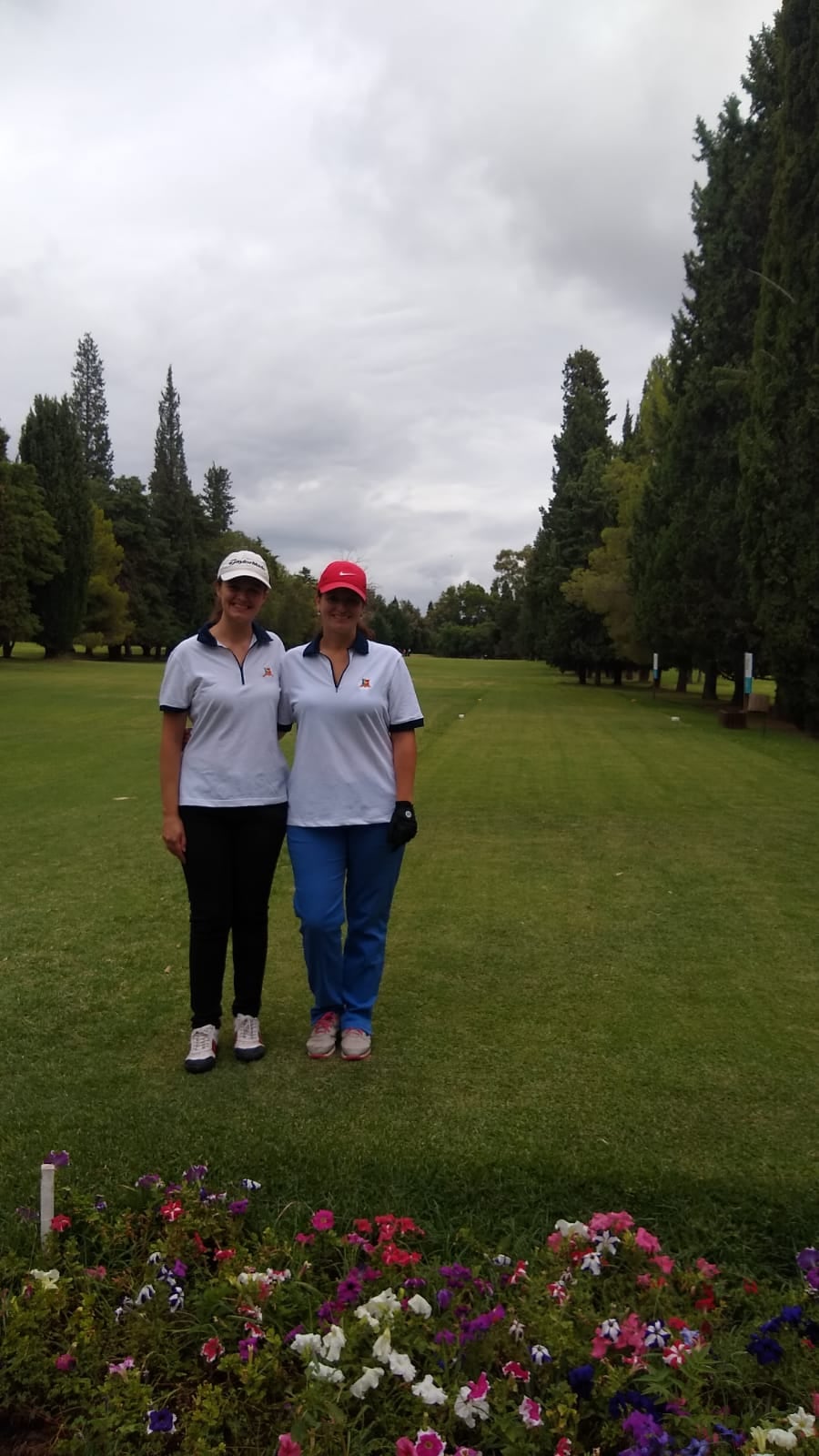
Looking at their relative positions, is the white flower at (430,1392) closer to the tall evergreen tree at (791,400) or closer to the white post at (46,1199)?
the white post at (46,1199)

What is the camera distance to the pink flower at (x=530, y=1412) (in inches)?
76.4

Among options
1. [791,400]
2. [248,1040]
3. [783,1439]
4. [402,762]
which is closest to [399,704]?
[402,762]

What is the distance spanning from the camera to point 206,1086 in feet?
11.7

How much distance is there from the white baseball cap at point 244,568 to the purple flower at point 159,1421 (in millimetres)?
2466

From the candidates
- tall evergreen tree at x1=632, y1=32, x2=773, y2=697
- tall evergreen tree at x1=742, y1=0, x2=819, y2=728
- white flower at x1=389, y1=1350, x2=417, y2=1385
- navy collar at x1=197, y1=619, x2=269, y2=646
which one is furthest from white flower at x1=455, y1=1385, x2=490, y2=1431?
tall evergreen tree at x1=632, y1=32, x2=773, y2=697

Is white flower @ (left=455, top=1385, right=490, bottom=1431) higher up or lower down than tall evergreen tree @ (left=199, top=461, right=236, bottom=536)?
lower down

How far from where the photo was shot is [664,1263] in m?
2.44

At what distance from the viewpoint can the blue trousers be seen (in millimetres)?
3658

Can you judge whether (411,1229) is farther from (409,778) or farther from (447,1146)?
(409,778)

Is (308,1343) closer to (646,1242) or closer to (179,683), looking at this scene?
(646,1242)

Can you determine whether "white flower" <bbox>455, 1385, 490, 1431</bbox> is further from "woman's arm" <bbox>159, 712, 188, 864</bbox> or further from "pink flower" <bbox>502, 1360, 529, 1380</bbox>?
"woman's arm" <bbox>159, 712, 188, 864</bbox>

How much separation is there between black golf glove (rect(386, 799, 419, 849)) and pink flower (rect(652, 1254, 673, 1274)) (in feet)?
5.29

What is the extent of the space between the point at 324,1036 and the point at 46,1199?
147cm

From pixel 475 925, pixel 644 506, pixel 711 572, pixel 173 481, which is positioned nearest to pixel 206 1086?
pixel 475 925
